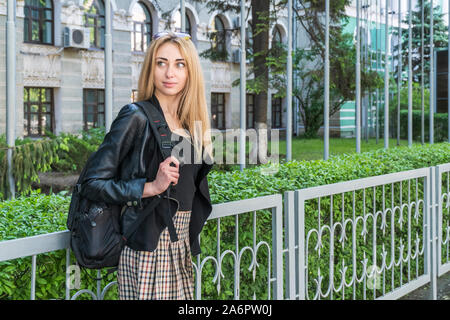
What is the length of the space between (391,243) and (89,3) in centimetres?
1860

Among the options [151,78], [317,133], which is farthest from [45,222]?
[317,133]

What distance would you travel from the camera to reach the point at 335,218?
14.1ft

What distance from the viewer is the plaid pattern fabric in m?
2.44

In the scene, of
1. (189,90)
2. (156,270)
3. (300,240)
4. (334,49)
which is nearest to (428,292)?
(300,240)

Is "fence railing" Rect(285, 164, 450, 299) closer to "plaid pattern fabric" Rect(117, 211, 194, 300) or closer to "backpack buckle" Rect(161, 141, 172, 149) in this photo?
"plaid pattern fabric" Rect(117, 211, 194, 300)

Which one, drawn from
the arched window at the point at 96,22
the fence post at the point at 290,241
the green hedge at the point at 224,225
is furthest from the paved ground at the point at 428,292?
the arched window at the point at 96,22

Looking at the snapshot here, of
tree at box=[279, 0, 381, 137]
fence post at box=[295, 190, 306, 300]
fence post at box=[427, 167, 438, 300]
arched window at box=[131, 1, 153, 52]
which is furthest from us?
arched window at box=[131, 1, 153, 52]

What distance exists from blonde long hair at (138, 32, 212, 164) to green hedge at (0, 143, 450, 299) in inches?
31.1

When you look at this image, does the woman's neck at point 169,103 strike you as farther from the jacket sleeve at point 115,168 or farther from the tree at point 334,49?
the tree at point 334,49

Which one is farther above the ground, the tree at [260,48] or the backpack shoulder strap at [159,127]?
the tree at [260,48]

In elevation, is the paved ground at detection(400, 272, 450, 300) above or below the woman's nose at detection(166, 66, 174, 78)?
below

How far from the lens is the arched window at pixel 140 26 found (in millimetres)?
22156

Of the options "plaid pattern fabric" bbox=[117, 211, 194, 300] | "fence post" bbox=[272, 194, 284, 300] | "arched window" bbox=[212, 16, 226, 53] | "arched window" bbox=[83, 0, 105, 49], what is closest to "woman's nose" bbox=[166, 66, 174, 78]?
"plaid pattern fabric" bbox=[117, 211, 194, 300]
